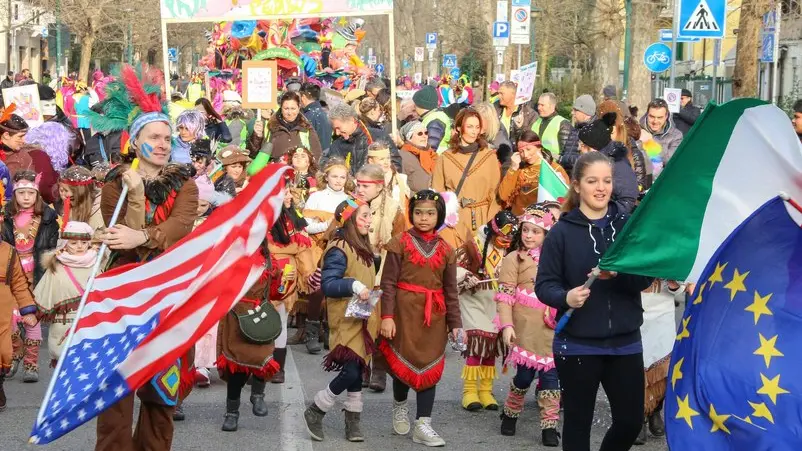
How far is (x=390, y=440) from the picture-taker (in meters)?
7.73

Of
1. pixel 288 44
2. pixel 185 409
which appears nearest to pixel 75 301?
Answer: pixel 185 409

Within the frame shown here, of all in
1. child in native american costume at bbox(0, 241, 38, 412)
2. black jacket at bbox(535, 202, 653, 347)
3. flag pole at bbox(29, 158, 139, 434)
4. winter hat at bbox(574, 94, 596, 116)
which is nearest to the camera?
flag pole at bbox(29, 158, 139, 434)

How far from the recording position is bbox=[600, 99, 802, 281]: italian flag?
5141mm

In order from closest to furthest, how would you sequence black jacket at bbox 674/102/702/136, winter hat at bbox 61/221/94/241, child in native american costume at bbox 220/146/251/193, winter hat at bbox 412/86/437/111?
winter hat at bbox 61/221/94/241
child in native american costume at bbox 220/146/251/193
winter hat at bbox 412/86/437/111
black jacket at bbox 674/102/702/136

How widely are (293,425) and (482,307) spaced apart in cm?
157

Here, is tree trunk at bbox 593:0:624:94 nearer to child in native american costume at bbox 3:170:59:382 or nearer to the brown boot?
the brown boot

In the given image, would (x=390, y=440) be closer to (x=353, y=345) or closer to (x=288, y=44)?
(x=353, y=345)

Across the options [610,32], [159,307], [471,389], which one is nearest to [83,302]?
[159,307]

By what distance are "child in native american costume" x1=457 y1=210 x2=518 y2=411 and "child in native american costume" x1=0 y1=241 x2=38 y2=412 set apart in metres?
2.75

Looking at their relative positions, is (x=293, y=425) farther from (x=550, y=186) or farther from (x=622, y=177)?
(x=622, y=177)

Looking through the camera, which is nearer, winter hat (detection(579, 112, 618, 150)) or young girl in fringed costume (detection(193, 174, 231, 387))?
winter hat (detection(579, 112, 618, 150))

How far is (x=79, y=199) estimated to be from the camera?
→ 10.4m

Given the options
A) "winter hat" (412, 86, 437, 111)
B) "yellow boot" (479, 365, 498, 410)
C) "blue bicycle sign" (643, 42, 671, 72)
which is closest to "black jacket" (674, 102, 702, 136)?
"winter hat" (412, 86, 437, 111)

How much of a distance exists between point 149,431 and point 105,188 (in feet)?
3.75
